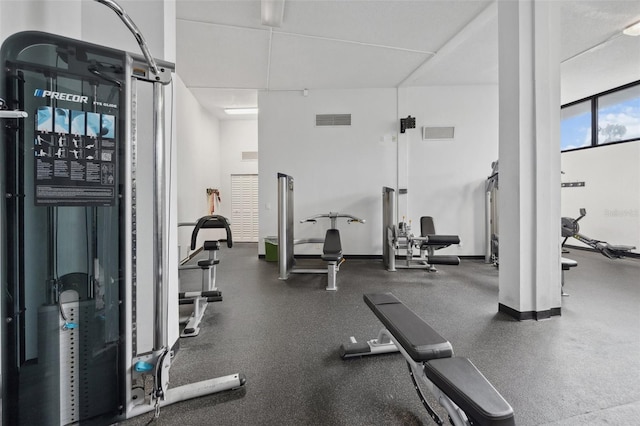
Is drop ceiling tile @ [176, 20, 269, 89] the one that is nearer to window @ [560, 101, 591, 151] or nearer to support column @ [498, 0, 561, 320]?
support column @ [498, 0, 561, 320]

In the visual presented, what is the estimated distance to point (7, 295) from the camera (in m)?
1.13

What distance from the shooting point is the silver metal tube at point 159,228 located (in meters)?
1.31

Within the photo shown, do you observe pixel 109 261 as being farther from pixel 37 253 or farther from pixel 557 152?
pixel 557 152

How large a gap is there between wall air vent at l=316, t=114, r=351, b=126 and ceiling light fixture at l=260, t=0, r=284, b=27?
2156mm

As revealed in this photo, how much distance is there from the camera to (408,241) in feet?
14.1

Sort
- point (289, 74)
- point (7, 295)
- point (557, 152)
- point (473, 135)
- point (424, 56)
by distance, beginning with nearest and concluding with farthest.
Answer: point (7, 295) → point (557, 152) → point (424, 56) → point (289, 74) → point (473, 135)

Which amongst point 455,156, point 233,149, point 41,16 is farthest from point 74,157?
point 233,149

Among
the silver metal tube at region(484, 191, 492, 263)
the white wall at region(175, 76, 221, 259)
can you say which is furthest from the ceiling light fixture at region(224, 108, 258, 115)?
the silver metal tube at region(484, 191, 492, 263)

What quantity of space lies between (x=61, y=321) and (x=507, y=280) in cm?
338

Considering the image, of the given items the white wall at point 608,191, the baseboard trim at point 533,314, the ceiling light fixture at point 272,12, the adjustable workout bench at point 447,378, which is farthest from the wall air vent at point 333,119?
the white wall at point 608,191

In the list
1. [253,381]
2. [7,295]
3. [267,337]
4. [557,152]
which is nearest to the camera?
[7,295]

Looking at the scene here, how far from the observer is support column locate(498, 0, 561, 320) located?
8.36ft

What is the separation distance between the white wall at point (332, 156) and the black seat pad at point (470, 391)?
422 centimetres

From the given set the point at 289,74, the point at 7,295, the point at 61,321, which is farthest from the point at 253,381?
the point at 289,74
